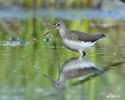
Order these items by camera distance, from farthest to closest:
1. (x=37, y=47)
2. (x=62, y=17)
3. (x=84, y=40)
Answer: (x=62, y=17)
(x=37, y=47)
(x=84, y=40)

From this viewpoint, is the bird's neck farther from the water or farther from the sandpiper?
the water

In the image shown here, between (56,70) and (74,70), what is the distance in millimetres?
254

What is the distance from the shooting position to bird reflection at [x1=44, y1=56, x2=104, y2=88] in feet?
13.9

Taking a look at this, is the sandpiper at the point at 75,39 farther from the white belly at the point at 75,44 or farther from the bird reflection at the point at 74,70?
the bird reflection at the point at 74,70

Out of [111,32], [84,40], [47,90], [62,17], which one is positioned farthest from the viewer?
[62,17]

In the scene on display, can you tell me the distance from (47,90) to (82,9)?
→ 11444 mm

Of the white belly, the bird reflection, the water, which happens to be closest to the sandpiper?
the white belly

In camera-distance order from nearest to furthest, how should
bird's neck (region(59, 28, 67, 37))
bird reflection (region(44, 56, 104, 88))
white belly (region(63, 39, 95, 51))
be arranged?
bird reflection (region(44, 56, 104, 88))
white belly (region(63, 39, 95, 51))
bird's neck (region(59, 28, 67, 37))

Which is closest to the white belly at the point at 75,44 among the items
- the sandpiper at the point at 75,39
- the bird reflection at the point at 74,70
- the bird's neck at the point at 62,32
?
the sandpiper at the point at 75,39

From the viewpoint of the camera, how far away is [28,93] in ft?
12.1

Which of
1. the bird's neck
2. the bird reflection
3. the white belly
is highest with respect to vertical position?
the bird's neck

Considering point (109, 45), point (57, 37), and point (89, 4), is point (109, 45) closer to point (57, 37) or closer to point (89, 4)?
point (57, 37)

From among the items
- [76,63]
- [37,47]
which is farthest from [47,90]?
[37,47]

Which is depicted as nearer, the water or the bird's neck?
the water
